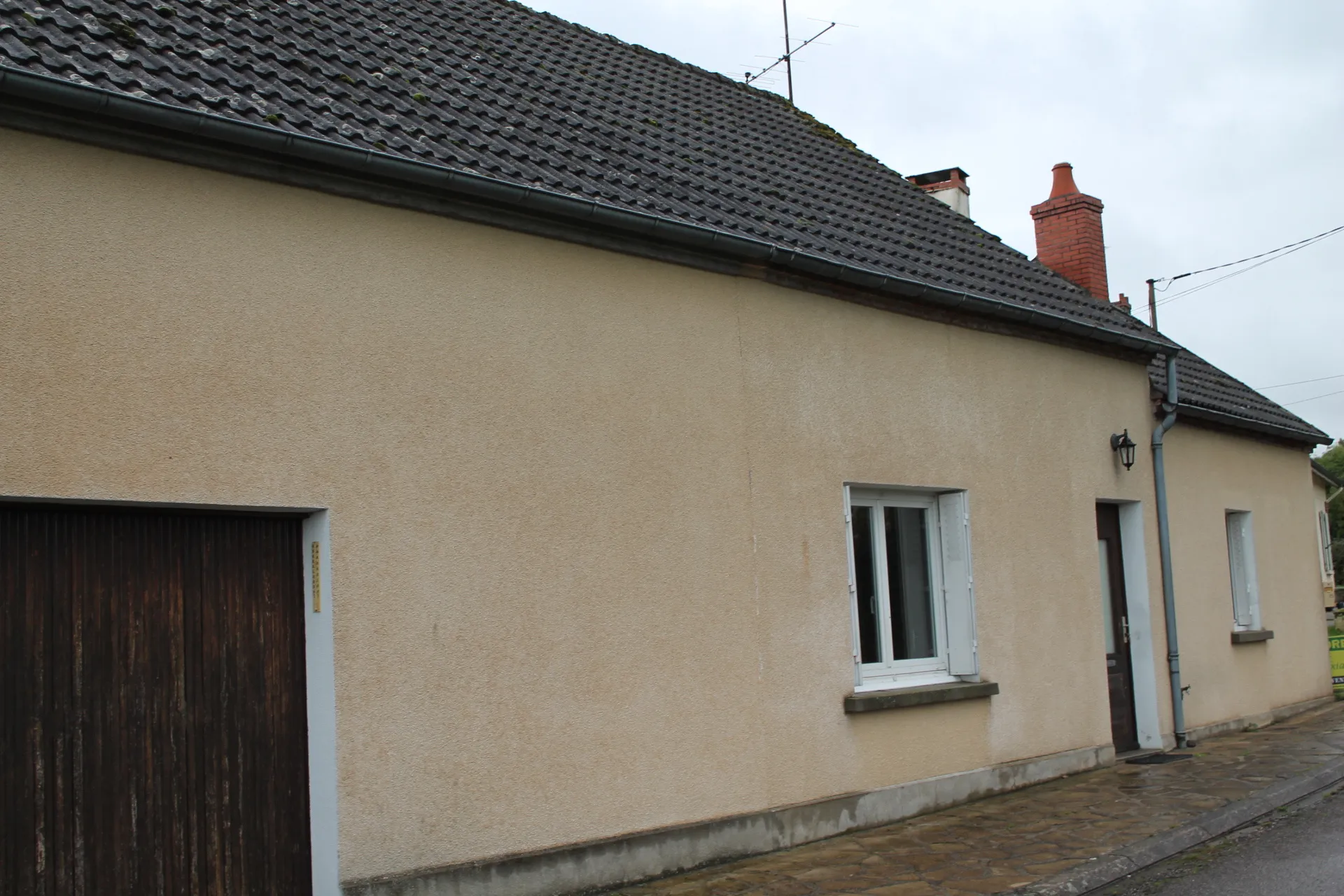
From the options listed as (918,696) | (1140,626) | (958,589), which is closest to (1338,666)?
(1140,626)

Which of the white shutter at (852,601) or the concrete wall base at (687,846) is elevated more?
the white shutter at (852,601)

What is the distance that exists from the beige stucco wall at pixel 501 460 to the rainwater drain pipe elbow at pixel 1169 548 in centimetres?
323

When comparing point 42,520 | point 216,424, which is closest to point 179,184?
point 216,424

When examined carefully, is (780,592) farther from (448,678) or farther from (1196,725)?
(1196,725)

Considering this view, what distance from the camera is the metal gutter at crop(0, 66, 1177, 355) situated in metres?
5.58

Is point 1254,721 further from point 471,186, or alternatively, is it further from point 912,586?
point 471,186

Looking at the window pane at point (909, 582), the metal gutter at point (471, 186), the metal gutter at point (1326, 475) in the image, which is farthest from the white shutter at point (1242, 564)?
the window pane at point (909, 582)

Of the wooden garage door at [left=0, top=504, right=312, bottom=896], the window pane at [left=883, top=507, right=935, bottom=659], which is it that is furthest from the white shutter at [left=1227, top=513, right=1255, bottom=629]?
the wooden garage door at [left=0, top=504, right=312, bottom=896]

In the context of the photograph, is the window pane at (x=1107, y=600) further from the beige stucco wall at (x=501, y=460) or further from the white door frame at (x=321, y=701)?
the white door frame at (x=321, y=701)

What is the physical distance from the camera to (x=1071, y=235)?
1453cm

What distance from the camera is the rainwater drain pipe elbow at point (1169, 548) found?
12.3 meters

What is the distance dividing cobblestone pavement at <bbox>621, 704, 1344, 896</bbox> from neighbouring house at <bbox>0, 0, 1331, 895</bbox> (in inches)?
11.3

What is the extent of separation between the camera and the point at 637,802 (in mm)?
7402

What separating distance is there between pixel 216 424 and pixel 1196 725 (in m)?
10.8
